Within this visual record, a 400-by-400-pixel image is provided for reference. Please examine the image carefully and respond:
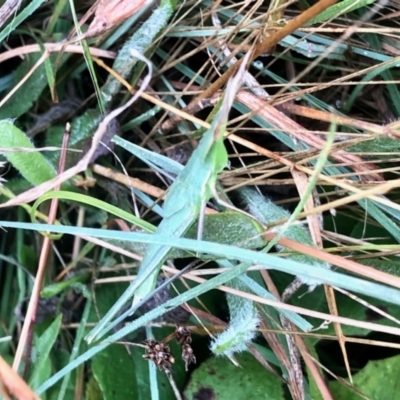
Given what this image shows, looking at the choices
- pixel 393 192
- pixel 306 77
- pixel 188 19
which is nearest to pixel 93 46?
pixel 188 19

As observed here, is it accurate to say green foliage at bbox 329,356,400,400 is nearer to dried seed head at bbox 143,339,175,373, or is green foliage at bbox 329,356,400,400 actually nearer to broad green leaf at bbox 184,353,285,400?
broad green leaf at bbox 184,353,285,400

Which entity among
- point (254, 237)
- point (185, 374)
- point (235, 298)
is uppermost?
point (254, 237)

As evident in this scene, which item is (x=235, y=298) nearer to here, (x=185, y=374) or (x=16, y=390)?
(x=185, y=374)

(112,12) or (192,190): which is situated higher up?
(112,12)

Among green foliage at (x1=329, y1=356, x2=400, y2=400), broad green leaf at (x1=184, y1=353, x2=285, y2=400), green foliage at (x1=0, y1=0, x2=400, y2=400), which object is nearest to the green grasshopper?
green foliage at (x1=0, y1=0, x2=400, y2=400)

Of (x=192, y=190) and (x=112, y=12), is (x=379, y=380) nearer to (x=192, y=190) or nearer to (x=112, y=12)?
(x=192, y=190)

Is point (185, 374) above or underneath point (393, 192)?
underneath

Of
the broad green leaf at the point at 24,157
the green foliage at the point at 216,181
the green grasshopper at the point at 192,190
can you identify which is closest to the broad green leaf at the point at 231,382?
the green foliage at the point at 216,181

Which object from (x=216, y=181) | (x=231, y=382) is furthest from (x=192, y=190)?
(x=231, y=382)
